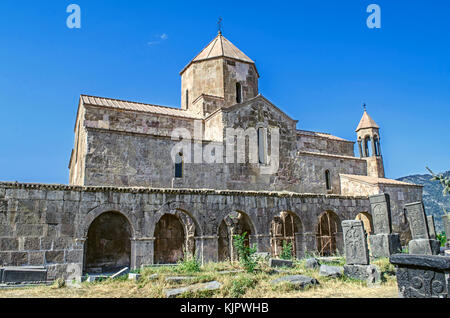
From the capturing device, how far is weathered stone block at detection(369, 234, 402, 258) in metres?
9.63

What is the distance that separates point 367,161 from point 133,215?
46.5ft

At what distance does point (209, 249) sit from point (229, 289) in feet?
15.2

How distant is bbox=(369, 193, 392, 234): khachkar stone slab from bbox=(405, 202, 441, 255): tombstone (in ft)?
2.07

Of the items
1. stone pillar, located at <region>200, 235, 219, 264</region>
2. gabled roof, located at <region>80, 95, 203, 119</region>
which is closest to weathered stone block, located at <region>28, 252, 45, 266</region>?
stone pillar, located at <region>200, 235, 219, 264</region>

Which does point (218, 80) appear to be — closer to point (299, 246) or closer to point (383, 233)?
point (299, 246)

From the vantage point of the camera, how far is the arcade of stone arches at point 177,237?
11.5 m

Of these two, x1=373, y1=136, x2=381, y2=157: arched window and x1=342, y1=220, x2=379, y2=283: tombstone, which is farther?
x1=373, y1=136, x2=381, y2=157: arched window

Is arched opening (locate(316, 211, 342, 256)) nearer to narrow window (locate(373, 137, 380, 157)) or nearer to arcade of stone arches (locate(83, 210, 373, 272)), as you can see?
arcade of stone arches (locate(83, 210, 373, 272))

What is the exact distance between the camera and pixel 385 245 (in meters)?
9.74

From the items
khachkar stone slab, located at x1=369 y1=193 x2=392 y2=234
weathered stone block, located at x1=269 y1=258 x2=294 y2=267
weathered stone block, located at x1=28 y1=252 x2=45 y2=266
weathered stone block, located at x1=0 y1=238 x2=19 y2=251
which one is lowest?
weathered stone block, located at x1=269 y1=258 x2=294 y2=267

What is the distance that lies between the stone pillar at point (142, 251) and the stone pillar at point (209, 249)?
1.53 meters

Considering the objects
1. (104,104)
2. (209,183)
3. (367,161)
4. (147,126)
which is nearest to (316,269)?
(209,183)
